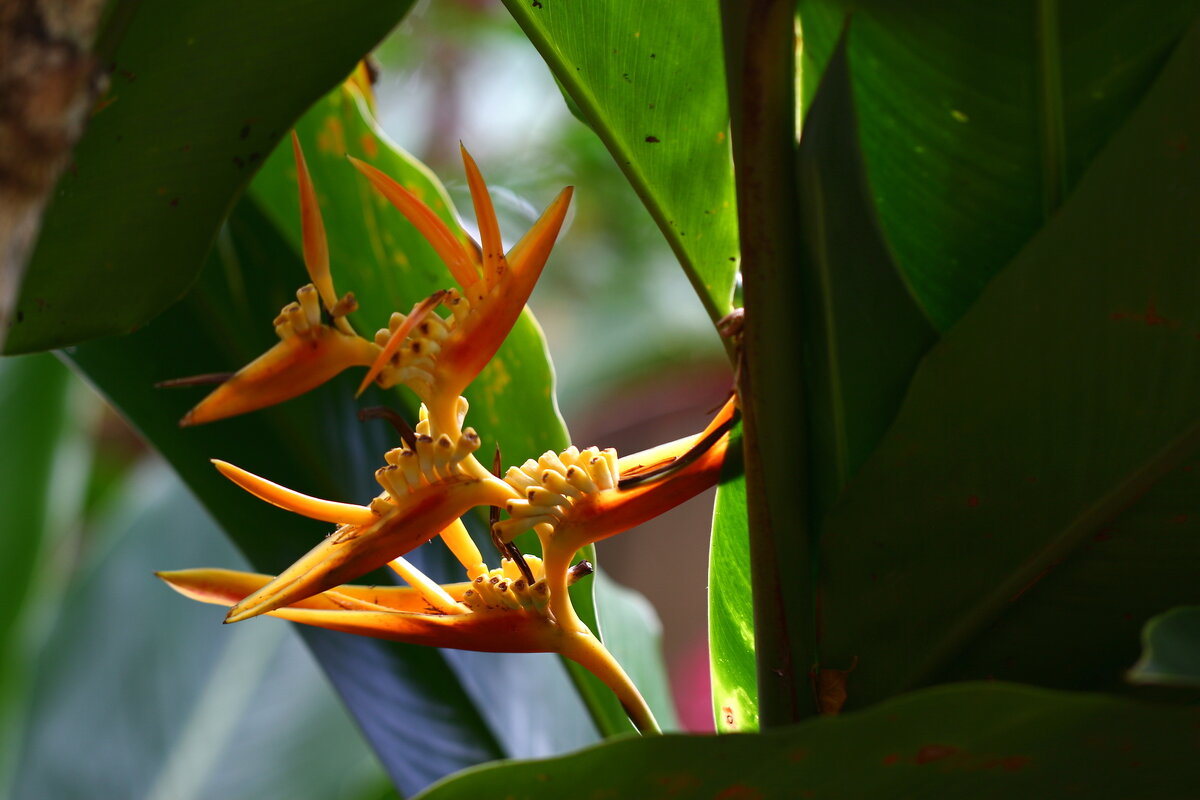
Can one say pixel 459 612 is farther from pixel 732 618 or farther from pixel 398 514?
pixel 732 618

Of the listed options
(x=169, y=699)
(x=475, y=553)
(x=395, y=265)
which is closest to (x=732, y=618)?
(x=475, y=553)

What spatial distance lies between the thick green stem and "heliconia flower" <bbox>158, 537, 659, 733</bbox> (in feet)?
0.17

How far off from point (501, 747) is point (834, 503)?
34 centimetres

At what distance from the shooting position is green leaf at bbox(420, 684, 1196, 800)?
0.25 metres

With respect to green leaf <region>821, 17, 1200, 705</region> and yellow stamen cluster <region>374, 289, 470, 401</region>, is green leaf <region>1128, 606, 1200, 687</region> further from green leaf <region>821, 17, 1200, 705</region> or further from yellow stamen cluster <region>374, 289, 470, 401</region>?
yellow stamen cluster <region>374, 289, 470, 401</region>

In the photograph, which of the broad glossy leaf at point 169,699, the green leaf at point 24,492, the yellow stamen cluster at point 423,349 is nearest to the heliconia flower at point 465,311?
the yellow stamen cluster at point 423,349

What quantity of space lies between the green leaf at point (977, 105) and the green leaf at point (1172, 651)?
13cm

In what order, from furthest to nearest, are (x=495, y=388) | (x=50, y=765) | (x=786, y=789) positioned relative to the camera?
(x=50, y=765) < (x=495, y=388) < (x=786, y=789)

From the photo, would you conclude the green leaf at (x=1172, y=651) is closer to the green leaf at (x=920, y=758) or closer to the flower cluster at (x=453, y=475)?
the green leaf at (x=920, y=758)

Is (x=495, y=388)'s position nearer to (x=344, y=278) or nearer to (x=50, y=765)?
(x=344, y=278)

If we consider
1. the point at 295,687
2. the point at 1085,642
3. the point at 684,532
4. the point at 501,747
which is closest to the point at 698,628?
the point at 684,532

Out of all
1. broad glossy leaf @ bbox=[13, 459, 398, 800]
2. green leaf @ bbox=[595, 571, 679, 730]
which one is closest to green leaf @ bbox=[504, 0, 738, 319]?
green leaf @ bbox=[595, 571, 679, 730]

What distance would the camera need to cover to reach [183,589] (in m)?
0.33

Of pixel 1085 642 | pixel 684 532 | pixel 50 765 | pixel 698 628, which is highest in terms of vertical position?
pixel 1085 642
